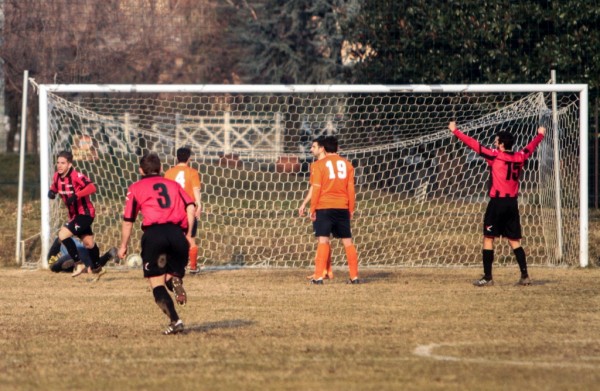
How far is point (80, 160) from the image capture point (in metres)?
20.7

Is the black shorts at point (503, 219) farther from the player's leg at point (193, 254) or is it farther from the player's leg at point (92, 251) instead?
the player's leg at point (92, 251)

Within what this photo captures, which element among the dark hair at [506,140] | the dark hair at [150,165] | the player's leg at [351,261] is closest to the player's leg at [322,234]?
the player's leg at [351,261]

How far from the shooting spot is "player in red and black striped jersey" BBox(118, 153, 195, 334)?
9.71 metres

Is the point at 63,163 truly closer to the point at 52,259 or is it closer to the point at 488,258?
the point at 52,259

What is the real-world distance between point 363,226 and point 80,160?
17.4 feet

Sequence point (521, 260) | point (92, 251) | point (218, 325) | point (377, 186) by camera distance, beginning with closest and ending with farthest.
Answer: point (218, 325), point (521, 260), point (92, 251), point (377, 186)

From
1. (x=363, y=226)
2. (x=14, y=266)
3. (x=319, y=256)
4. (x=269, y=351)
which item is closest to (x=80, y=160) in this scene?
(x=14, y=266)

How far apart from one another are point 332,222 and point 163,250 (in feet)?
16.8

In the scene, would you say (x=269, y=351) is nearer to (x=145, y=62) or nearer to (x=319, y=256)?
(x=319, y=256)

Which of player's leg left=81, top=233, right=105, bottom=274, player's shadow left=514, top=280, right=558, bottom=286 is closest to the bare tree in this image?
player's leg left=81, top=233, right=105, bottom=274

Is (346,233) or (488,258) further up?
(346,233)

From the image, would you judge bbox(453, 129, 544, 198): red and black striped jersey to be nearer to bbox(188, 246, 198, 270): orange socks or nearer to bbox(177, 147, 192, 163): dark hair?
bbox(177, 147, 192, 163): dark hair

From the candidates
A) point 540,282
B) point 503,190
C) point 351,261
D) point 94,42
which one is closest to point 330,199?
point 351,261

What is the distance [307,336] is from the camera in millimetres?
9758
